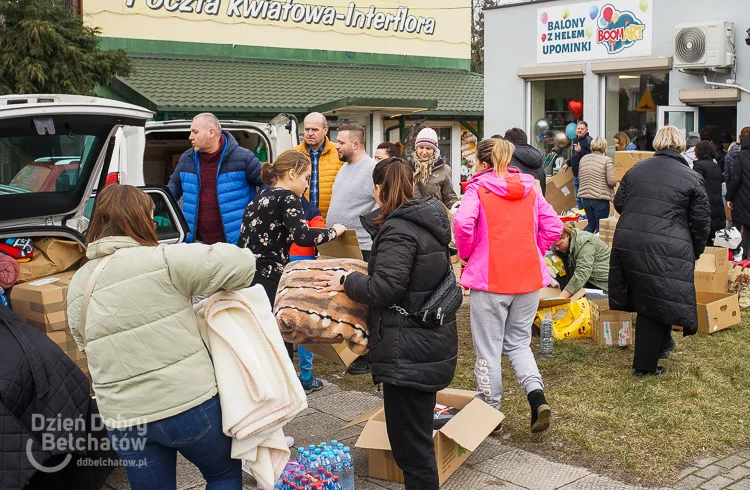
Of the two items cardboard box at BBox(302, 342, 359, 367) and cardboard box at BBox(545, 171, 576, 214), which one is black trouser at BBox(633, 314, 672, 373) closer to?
cardboard box at BBox(302, 342, 359, 367)

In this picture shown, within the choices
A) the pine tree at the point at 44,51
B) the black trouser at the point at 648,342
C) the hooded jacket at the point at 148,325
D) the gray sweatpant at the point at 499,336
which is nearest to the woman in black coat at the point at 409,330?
the hooded jacket at the point at 148,325

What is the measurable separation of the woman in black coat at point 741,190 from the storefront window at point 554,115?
5.51 m

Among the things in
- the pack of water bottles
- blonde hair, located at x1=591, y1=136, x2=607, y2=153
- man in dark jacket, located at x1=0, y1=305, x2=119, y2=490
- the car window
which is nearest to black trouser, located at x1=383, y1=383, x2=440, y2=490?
the pack of water bottles

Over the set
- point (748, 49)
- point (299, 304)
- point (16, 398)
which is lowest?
point (16, 398)

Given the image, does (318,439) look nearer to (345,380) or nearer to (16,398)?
(345,380)

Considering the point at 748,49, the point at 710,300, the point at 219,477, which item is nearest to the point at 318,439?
the point at 219,477

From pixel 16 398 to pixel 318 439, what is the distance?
219 centimetres

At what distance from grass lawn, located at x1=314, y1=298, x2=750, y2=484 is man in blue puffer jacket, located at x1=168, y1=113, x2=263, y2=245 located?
148 cm

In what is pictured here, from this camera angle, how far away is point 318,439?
17.6 ft

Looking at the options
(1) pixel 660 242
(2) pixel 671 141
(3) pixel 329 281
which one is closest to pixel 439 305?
(3) pixel 329 281

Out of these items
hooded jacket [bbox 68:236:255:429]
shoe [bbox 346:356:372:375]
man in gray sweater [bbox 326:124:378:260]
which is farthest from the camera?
shoe [bbox 346:356:372:375]

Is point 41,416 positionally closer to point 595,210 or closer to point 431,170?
point 431,170

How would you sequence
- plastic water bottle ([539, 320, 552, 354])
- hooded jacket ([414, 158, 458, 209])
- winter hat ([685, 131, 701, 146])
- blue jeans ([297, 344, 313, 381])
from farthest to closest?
winter hat ([685, 131, 701, 146])
hooded jacket ([414, 158, 458, 209])
plastic water bottle ([539, 320, 552, 354])
blue jeans ([297, 344, 313, 381])

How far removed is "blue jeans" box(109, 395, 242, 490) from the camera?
3244mm
